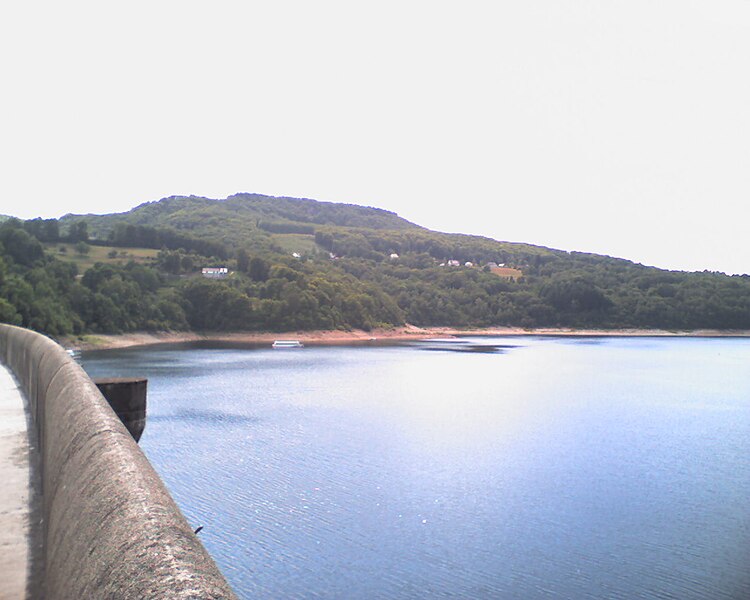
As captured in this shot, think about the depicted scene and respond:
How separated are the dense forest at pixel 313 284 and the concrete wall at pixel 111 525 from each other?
49637 mm

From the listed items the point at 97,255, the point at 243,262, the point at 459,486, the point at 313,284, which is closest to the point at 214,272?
the point at 243,262

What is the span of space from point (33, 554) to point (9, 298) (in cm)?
5611

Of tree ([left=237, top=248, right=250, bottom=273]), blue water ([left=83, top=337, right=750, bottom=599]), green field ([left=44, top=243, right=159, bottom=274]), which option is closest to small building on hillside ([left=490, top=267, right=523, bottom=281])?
tree ([left=237, top=248, right=250, bottom=273])

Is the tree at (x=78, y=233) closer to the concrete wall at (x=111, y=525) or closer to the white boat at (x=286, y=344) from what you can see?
the white boat at (x=286, y=344)

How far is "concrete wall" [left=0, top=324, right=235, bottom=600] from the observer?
6.70 ft

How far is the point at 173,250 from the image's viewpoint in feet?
367

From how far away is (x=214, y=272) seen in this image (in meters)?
105

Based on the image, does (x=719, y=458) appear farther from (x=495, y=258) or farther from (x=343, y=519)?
(x=495, y=258)

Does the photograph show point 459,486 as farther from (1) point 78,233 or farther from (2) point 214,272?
(1) point 78,233

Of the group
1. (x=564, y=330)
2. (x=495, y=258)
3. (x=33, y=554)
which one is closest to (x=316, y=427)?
(x=33, y=554)

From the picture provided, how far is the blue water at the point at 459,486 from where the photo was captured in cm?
1320

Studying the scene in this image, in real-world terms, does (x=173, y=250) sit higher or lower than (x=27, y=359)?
higher

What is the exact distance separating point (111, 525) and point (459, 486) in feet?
58.8

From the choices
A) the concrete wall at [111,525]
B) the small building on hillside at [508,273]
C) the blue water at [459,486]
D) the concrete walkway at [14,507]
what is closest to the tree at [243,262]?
the small building on hillside at [508,273]
